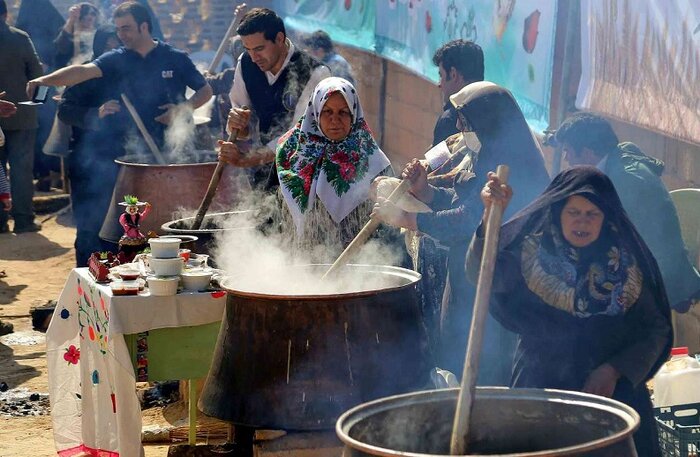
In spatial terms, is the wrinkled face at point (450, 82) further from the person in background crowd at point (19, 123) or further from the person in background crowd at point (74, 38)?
the person in background crowd at point (74, 38)

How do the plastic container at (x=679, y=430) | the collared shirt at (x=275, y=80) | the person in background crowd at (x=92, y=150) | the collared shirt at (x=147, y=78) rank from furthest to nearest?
1. the person in background crowd at (x=92, y=150)
2. the collared shirt at (x=147, y=78)
3. the collared shirt at (x=275, y=80)
4. the plastic container at (x=679, y=430)

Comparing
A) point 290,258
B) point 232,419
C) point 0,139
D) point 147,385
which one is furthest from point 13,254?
point 232,419

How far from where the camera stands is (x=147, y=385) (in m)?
7.35

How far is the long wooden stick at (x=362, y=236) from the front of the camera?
4699 mm

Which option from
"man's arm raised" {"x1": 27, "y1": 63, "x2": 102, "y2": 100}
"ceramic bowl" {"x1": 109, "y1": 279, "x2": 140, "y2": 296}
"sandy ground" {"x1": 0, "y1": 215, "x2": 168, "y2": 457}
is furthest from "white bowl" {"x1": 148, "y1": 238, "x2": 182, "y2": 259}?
"man's arm raised" {"x1": 27, "y1": 63, "x2": 102, "y2": 100}

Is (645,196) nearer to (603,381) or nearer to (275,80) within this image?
(275,80)

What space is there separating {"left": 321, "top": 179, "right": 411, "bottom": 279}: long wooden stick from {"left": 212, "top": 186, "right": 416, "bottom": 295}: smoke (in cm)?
10

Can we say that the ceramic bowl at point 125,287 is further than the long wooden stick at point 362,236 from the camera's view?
Yes

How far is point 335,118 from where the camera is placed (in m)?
5.36

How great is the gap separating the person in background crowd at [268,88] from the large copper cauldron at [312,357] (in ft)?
6.49

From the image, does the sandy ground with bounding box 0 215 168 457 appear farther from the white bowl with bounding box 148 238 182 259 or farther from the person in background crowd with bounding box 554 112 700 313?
the person in background crowd with bounding box 554 112 700 313

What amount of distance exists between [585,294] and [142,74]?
522cm

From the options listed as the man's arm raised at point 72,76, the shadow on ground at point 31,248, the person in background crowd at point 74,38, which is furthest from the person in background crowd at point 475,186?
the person in background crowd at point 74,38

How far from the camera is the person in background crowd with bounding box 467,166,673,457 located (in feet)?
13.1
